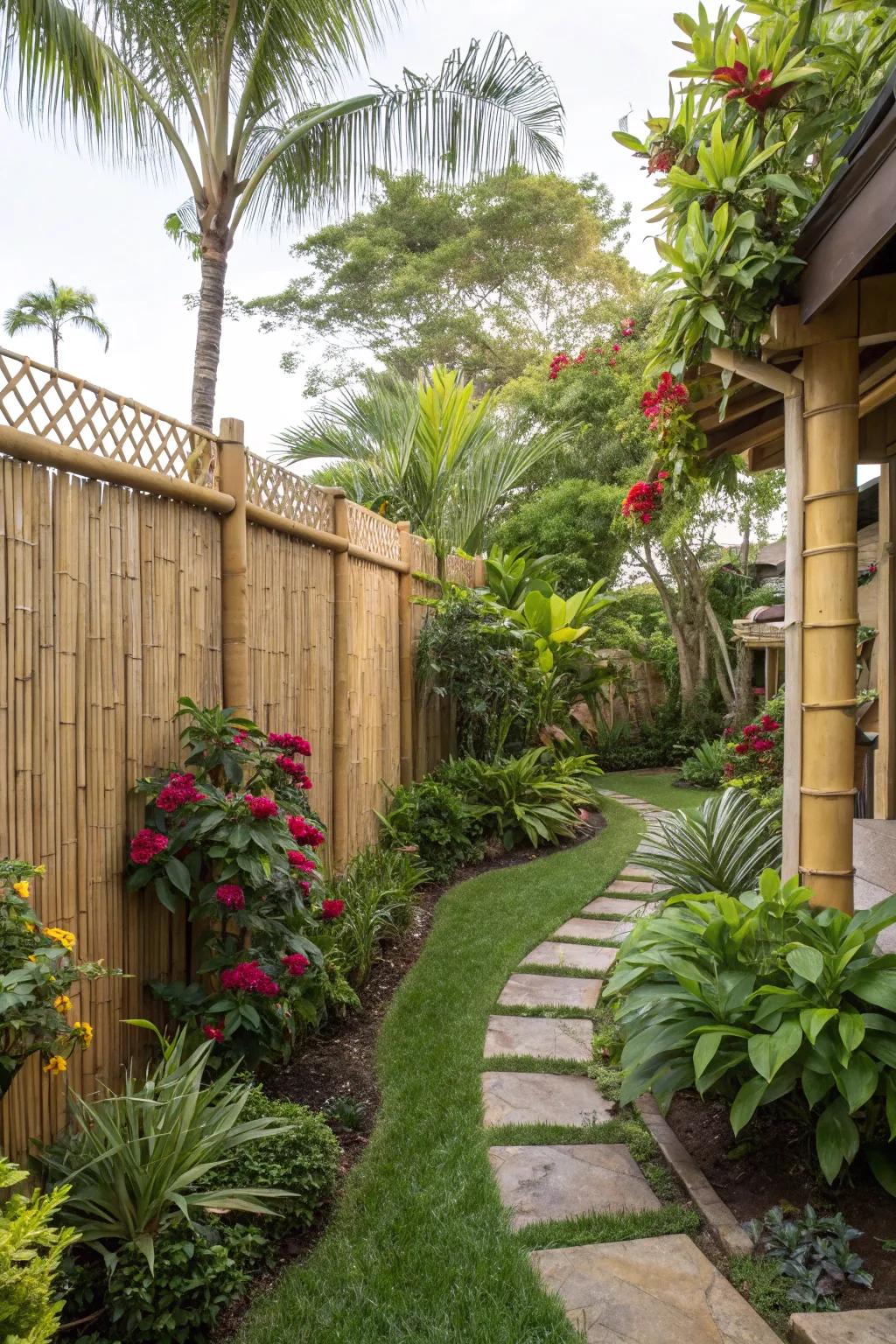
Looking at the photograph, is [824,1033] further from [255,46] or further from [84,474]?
[255,46]

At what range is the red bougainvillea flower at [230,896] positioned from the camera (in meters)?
2.59

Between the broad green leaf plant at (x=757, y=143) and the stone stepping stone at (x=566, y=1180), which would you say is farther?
the broad green leaf plant at (x=757, y=143)

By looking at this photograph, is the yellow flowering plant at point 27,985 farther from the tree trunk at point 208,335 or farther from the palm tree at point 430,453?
the palm tree at point 430,453

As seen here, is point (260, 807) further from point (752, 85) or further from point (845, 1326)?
point (752, 85)

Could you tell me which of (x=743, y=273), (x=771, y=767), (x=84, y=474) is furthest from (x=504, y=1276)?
(x=771, y=767)

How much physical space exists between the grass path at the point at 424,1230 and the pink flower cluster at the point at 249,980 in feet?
1.81

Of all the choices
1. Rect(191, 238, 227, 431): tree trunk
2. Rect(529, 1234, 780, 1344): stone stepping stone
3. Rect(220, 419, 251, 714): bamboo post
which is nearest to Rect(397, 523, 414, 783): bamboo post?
Rect(191, 238, 227, 431): tree trunk

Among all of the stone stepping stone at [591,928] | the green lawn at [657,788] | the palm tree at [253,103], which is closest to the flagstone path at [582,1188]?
the stone stepping stone at [591,928]

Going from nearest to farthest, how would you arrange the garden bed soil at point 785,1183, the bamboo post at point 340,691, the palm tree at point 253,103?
1. the garden bed soil at point 785,1183
2. the bamboo post at point 340,691
3. the palm tree at point 253,103

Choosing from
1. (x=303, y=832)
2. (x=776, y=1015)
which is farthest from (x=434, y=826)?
(x=776, y=1015)

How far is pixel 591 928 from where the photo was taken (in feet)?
14.9

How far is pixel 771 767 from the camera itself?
16.4 feet

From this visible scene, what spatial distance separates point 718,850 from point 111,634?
2.60m

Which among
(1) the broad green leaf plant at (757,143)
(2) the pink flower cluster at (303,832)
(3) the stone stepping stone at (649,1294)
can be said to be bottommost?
(3) the stone stepping stone at (649,1294)
